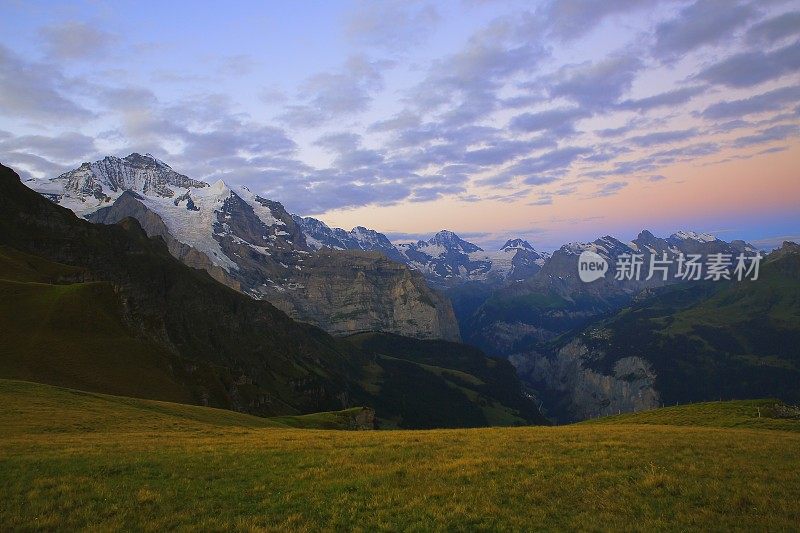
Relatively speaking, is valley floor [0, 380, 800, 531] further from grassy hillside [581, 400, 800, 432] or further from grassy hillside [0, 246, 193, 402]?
grassy hillside [0, 246, 193, 402]

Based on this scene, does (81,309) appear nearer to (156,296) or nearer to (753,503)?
(753,503)

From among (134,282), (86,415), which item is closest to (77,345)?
(86,415)

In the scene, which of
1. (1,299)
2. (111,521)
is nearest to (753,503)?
(111,521)

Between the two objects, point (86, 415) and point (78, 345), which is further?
point (78, 345)

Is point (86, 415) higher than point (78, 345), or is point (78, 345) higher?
point (78, 345)

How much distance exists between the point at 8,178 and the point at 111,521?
7216 inches

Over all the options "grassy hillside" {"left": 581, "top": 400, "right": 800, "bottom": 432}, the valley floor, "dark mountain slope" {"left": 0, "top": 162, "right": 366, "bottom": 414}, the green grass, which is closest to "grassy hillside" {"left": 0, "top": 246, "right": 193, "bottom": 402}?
the green grass

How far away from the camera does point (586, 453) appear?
1072 inches

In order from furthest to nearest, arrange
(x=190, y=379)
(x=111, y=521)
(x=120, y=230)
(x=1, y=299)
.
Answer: (x=120, y=230)
(x=190, y=379)
(x=1, y=299)
(x=111, y=521)

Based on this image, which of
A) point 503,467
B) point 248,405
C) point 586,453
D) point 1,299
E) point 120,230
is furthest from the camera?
point 120,230

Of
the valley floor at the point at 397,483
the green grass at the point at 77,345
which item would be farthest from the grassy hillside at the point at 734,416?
the green grass at the point at 77,345

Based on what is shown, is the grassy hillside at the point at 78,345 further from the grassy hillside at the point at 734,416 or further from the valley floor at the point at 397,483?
the grassy hillside at the point at 734,416

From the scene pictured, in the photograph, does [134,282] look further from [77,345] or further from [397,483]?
[397,483]

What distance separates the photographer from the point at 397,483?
20.7 meters
